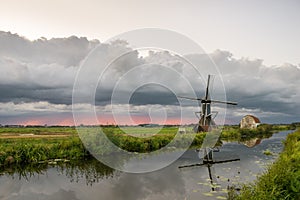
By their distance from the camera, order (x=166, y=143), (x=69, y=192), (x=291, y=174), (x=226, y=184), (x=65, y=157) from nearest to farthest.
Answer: (x=291, y=174)
(x=69, y=192)
(x=226, y=184)
(x=65, y=157)
(x=166, y=143)

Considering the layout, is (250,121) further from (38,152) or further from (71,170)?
(71,170)

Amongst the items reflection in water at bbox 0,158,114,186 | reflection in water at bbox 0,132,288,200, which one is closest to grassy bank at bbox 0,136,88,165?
reflection in water at bbox 0,158,114,186

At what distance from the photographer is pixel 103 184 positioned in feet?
34.0

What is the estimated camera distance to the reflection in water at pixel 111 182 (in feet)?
29.3

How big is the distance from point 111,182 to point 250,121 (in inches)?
1767

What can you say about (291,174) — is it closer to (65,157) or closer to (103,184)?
(103,184)

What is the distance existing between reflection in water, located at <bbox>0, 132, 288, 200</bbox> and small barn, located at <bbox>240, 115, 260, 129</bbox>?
3792 cm

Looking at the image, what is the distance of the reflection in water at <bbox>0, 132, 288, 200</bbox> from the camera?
29.3 feet

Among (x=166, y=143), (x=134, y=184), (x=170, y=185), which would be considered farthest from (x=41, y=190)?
(x=166, y=143)

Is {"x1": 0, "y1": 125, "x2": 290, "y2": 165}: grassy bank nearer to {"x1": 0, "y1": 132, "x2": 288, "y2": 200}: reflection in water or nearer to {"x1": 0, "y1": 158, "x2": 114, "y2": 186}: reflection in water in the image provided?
{"x1": 0, "y1": 158, "x2": 114, "y2": 186}: reflection in water

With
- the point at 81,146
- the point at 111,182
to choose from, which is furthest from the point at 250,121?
the point at 111,182

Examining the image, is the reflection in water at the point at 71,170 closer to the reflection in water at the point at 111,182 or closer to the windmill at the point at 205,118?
the reflection in water at the point at 111,182

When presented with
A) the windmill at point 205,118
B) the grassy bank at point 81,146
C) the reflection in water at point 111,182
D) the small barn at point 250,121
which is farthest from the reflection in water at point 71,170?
the small barn at point 250,121

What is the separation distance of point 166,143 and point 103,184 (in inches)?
521
